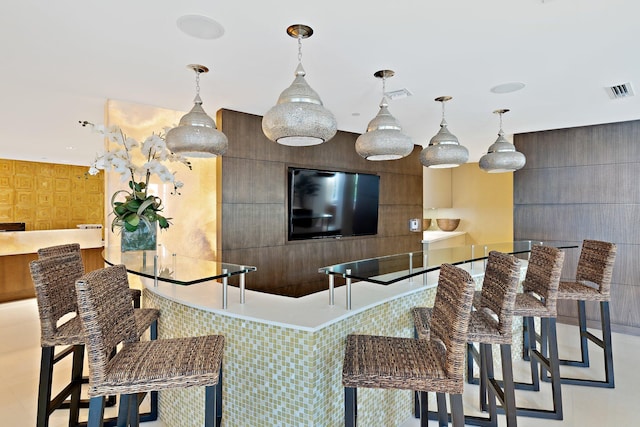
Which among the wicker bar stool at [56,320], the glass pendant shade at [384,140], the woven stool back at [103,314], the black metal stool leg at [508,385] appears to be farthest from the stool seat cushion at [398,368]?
the glass pendant shade at [384,140]

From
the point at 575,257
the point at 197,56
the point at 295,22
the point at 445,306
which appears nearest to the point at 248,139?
the point at 197,56

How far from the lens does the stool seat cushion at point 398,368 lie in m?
1.42

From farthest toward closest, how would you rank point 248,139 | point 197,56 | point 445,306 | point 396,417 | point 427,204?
1. point 427,204
2. point 248,139
3. point 197,56
4. point 396,417
5. point 445,306

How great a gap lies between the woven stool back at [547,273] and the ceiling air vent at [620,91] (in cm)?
173

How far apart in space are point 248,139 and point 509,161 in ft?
9.05

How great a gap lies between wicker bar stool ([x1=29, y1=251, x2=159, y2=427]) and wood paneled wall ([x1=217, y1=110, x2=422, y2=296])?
1.74m

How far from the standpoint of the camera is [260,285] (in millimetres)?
4137

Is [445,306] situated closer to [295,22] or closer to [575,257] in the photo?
[295,22]

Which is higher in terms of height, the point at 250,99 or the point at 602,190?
the point at 250,99

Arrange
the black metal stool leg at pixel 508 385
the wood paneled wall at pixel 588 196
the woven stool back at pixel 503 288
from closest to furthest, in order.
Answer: the woven stool back at pixel 503 288
the black metal stool leg at pixel 508 385
the wood paneled wall at pixel 588 196

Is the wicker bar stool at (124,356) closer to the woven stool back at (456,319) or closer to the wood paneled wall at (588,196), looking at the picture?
the woven stool back at (456,319)

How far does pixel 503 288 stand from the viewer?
6.41 feet

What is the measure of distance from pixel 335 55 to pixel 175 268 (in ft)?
5.93

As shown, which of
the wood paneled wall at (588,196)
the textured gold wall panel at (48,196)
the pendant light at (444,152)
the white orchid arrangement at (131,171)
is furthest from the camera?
the textured gold wall panel at (48,196)
